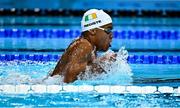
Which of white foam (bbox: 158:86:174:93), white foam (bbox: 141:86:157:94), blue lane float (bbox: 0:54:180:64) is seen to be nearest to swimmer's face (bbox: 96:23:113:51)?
white foam (bbox: 141:86:157:94)

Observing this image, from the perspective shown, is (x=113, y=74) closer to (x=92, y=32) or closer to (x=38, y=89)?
(x=92, y=32)

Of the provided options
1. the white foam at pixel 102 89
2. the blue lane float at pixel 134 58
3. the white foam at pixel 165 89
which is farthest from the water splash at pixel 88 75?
the blue lane float at pixel 134 58

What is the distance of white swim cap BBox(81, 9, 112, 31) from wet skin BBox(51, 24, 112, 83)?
5cm

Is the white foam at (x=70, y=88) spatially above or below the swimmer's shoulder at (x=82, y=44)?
below

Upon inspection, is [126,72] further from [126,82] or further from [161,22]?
[161,22]

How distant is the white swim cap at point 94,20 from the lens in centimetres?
447

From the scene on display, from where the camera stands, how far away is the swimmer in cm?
416

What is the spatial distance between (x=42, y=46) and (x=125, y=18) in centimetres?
277

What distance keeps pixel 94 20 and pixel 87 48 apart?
0.37 metres

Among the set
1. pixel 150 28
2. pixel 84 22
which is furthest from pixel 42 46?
pixel 84 22

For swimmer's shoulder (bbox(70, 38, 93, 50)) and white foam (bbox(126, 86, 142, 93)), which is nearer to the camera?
swimmer's shoulder (bbox(70, 38, 93, 50))

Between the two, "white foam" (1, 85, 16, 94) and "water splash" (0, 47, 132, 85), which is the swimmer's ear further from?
"white foam" (1, 85, 16, 94)

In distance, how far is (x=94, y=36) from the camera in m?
4.40

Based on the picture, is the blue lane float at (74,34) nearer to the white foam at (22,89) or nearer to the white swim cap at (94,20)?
the white swim cap at (94,20)
